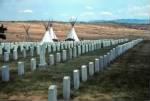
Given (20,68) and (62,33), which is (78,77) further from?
(62,33)

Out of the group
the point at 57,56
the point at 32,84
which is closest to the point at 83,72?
the point at 32,84

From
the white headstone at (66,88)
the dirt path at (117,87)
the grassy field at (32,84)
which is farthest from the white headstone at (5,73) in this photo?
the white headstone at (66,88)

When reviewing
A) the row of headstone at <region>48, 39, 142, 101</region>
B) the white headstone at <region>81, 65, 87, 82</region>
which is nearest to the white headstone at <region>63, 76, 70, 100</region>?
the row of headstone at <region>48, 39, 142, 101</region>

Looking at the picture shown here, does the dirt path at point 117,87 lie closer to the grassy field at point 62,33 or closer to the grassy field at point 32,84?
the grassy field at point 32,84

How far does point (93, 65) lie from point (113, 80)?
5.02 feet

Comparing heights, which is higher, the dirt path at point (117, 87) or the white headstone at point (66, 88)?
the white headstone at point (66, 88)

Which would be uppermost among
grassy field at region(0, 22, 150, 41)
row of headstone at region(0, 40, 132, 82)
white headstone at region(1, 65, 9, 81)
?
white headstone at region(1, 65, 9, 81)

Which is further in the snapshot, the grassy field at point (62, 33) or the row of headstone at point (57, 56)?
the grassy field at point (62, 33)

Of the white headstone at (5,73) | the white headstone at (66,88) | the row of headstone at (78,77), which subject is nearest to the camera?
the row of headstone at (78,77)

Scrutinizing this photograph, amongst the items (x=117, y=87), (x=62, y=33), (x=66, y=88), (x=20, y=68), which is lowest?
(x=62, y=33)

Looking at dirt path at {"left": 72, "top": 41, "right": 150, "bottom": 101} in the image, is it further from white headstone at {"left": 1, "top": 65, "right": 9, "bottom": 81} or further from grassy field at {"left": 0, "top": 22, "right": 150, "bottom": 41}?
grassy field at {"left": 0, "top": 22, "right": 150, "bottom": 41}

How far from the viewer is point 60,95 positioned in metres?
13.3

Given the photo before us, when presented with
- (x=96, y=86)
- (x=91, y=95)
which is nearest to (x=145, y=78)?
(x=96, y=86)

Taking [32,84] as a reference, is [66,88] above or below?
above
